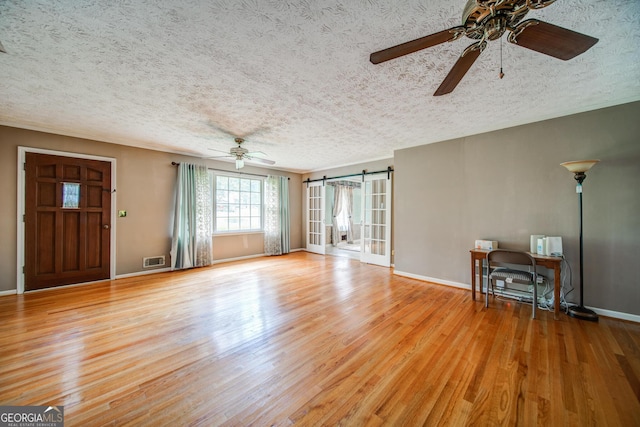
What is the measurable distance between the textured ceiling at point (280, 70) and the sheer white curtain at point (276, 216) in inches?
112

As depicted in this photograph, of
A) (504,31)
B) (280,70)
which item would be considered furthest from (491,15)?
(280,70)

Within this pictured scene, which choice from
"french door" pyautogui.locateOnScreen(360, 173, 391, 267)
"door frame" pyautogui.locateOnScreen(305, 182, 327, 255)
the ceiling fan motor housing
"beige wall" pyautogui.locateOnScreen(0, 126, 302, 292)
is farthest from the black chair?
"beige wall" pyautogui.locateOnScreen(0, 126, 302, 292)

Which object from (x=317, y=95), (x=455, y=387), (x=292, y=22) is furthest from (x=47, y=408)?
(x=317, y=95)

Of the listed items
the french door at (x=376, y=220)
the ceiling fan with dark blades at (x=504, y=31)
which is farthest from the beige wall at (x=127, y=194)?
the ceiling fan with dark blades at (x=504, y=31)

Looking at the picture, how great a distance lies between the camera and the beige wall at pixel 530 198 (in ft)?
8.57

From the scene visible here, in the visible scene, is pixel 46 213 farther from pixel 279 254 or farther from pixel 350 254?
pixel 350 254

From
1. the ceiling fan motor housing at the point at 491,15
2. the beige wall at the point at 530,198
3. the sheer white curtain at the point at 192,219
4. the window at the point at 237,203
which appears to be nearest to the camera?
the ceiling fan motor housing at the point at 491,15

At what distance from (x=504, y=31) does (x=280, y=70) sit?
156cm

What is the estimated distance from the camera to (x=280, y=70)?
6.55ft

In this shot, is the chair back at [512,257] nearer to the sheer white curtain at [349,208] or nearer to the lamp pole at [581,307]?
the lamp pole at [581,307]

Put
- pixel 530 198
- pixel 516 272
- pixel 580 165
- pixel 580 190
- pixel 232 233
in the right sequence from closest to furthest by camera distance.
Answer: pixel 580 165
pixel 580 190
pixel 516 272
pixel 530 198
pixel 232 233

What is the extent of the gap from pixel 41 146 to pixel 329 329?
5011mm

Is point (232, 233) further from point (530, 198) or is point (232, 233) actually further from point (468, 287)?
point (530, 198)

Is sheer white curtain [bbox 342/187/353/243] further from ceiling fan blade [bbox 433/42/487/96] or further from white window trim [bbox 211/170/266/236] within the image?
ceiling fan blade [bbox 433/42/487/96]
